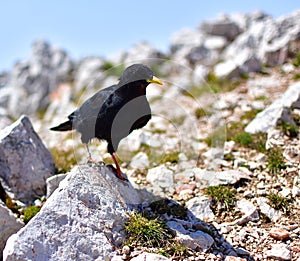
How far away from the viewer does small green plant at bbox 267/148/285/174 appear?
6.38m

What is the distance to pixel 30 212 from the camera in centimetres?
567

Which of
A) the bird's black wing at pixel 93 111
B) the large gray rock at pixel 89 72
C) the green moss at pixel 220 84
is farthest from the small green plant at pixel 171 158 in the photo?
the large gray rock at pixel 89 72

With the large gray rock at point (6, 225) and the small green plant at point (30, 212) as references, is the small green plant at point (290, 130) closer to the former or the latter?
the small green plant at point (30, 212)

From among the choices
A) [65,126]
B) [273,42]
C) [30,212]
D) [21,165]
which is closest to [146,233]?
[30,212]

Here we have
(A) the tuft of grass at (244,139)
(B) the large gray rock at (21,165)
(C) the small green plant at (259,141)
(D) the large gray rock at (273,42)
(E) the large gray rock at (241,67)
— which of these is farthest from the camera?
(D) the large gray rock at (273,42)

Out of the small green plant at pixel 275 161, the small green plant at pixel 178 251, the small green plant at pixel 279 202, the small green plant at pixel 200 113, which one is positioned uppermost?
the small green plant at pixel 200 113

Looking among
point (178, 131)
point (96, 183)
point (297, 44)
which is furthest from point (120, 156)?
point (297, 44)

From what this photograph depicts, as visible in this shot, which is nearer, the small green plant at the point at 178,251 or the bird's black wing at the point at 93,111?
the small green plant at the point at 178,251

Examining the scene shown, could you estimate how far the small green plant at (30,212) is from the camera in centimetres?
558

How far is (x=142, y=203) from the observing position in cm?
575

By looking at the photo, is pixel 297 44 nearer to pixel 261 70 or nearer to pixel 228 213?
pixel 261 70

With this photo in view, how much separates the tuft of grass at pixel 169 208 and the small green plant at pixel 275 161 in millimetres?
1732

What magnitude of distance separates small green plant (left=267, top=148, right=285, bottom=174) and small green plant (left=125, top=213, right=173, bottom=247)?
7.76 ft

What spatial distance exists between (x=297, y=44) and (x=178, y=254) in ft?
37.1
